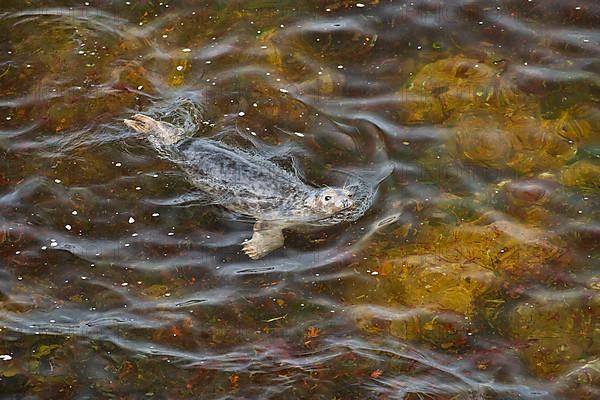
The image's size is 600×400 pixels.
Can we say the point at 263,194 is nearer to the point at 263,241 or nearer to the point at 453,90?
the point at 263,241

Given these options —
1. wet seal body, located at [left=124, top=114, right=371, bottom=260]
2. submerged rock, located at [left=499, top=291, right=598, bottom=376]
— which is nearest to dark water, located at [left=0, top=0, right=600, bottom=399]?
submerged rock, located at [left=499, top=291, right=598, bottom=376]

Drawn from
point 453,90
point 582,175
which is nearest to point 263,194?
point 453,90

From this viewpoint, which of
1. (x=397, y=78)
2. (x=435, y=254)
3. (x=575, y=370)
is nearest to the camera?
(x=575, y=370)

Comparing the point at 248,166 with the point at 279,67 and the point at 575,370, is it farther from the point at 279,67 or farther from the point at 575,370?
the point at 575,370

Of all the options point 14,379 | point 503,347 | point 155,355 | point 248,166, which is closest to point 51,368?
point 14,379

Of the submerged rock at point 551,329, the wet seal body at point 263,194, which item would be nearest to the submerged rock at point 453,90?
the wet seal body at point 263,194

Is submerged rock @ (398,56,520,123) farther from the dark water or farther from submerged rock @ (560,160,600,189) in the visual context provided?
submerged rock @ (560,160,600,189)

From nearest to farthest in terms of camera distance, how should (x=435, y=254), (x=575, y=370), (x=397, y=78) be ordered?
(x=575, y=370)
(x=435, y=254)
(x=397, y=78)
